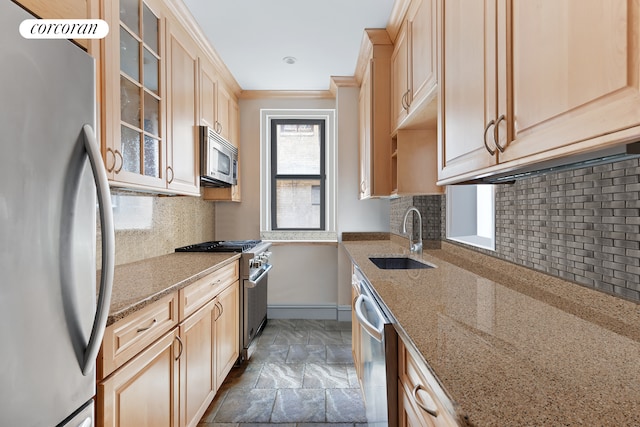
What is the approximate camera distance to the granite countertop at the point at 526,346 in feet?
1.69

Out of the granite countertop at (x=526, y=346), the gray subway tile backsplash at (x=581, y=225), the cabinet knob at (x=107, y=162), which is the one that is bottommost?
the granite countertop at (x=526, y=346)

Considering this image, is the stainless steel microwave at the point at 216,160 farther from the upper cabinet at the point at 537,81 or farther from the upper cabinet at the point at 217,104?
the upper cabinet at the point at 537,81

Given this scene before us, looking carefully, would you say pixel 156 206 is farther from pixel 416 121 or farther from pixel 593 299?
pixel 593 299


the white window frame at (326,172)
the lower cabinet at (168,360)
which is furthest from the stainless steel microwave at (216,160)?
the lower cabinet at (168,360)

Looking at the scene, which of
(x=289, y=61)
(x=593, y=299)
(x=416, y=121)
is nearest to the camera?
(x=593, y=299)

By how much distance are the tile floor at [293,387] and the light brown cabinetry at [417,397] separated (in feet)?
3.50

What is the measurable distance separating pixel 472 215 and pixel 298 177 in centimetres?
227

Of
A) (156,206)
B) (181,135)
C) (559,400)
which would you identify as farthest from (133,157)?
(559,400)

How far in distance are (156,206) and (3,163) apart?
6.03 ft

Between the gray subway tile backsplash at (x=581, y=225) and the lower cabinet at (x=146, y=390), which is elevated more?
the gray subway tile backsplash at (x=581, y=225)

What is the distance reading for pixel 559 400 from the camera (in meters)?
0.53

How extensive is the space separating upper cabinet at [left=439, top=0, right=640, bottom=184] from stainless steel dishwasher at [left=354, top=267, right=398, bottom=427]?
2.02 ft

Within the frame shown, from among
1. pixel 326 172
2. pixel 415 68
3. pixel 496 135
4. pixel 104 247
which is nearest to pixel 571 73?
pixel 496 135

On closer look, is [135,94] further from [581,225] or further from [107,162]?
[581,225]
